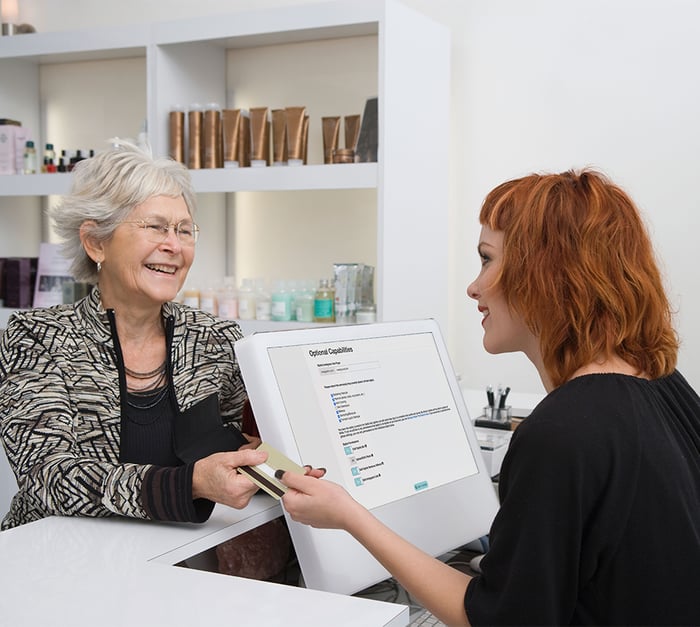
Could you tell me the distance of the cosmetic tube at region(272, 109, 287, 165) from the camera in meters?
3.15

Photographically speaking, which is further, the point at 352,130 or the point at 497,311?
the point at 352,130

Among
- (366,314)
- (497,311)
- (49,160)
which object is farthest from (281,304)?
(497,311)

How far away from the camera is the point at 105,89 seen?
3893 millimetres

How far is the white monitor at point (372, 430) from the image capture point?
1372 millimetres

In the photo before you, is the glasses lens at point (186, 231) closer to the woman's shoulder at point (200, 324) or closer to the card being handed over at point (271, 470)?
the woman's shoulder at point (200, 324)

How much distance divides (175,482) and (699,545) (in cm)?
79

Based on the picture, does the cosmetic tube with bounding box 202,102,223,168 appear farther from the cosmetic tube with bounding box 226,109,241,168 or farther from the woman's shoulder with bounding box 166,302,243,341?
the woman's shoulder with bounding box 166,302,243,341

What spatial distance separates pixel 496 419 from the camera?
236 centimetres

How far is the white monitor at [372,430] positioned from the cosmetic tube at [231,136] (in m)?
1.70

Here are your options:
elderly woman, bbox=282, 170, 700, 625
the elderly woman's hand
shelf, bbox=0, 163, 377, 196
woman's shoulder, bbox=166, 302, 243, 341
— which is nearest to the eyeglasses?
woman's shoulder, bbox=166, 302, 243, 341

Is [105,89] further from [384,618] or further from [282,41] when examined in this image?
[384,618]

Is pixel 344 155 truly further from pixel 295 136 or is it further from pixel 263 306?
pixel 263 306

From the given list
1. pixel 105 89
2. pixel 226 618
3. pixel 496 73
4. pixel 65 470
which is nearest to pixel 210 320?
pixel 65 470

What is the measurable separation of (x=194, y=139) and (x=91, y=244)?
1.46m
